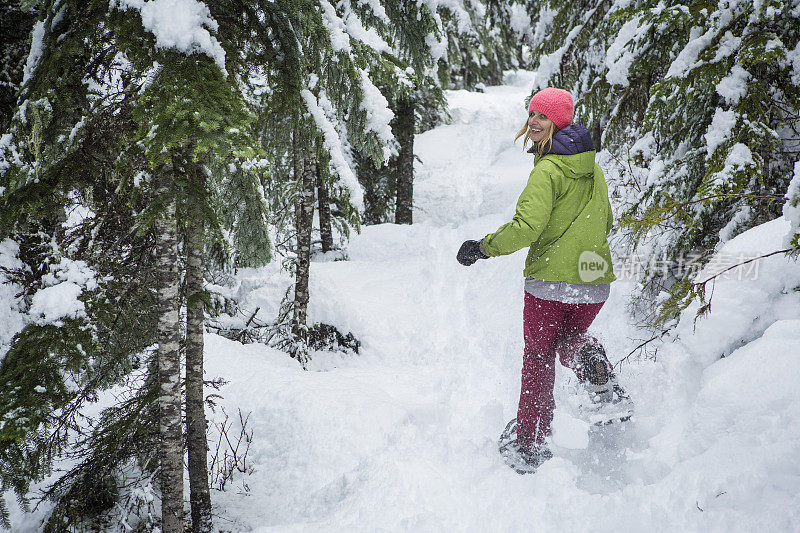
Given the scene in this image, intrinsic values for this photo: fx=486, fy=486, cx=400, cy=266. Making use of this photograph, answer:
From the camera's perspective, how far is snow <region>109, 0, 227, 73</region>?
2701 mm

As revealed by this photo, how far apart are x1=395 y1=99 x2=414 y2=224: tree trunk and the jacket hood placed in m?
10.0

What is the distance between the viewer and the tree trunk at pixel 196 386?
3716 millimetres

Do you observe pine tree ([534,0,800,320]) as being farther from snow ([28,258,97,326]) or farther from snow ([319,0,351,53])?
snow ([28,258,97,326])

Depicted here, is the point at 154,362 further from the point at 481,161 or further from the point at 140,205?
the point at 481,161

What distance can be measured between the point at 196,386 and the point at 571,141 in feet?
11.1

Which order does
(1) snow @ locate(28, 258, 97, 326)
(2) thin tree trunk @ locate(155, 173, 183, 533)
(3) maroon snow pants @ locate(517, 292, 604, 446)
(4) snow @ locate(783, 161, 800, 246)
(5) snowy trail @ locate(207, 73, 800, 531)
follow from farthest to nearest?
(1) snow @ locate(28, 258, 97, 326)
(3) maroon snow pants @ locate(517, 292, 604, 446)
(2) thin tree trunk @ locate(155, 173, 183, 533)
(5) snowy trail @ locate(207, 73, 800, 531)
(4) snow @ locate(783, 161, 800, 246)

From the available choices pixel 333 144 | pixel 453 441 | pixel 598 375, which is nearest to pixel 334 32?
pixel 333 144

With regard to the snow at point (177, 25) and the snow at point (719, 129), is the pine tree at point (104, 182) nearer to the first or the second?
the snow at point (177, 25)

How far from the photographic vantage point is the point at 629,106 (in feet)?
21.8

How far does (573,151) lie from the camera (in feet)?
11.1

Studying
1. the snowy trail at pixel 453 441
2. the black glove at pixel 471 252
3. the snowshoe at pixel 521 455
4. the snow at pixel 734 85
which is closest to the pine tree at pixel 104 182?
the snowy trail at pixel 453 441

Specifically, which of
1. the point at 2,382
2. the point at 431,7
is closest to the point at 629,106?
the point at 431,7
